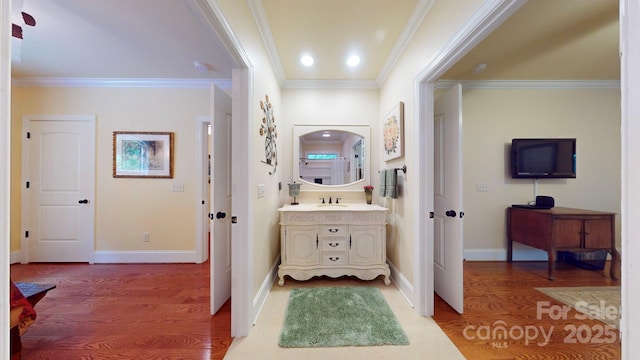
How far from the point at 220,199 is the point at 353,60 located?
2081mm

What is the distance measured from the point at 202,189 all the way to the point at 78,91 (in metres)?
2.09

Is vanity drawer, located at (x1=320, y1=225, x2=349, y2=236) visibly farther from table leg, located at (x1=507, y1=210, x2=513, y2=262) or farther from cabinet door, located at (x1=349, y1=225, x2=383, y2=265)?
Answer: table leg, located at (x1=507, y1=210, x2=513, y2=262)

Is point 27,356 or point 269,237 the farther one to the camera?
point 269,237

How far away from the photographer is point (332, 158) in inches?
131

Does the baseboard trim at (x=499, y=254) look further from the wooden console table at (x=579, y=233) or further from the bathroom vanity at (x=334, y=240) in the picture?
the bathroom vanity at (x=334, y=240)

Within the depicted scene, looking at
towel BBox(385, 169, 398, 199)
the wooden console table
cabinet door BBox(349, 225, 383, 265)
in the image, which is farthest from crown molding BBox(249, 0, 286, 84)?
the wooden console table

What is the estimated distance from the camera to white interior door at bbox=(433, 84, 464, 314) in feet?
6.73

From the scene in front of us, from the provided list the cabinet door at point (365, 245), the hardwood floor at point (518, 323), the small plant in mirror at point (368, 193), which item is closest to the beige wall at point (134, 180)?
the cabinet door at point (365, 245)

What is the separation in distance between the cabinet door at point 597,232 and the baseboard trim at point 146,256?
4.75m

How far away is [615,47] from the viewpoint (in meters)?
2.44

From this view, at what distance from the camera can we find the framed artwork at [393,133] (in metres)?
2.43

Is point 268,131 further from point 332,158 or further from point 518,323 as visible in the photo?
point 518,323

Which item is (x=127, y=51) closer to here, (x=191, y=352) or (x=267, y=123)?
(x=267, y=123)

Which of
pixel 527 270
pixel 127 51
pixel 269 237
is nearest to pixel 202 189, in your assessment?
pixel 269 237
